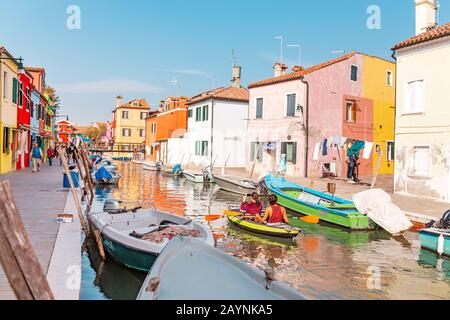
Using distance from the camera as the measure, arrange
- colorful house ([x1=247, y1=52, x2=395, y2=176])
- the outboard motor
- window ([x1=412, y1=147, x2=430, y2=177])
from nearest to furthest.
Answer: the outboard motor < window ([x1=412, y1=147, x2=430, y2=177]) < colorful house ([x1=247, y1=52, x2=395, y2=176])

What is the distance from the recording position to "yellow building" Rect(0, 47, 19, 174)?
22250 mm

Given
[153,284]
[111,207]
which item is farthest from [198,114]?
[153,284]

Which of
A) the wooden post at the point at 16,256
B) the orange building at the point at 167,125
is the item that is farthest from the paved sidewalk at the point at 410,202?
the orange building at the point at 167,125

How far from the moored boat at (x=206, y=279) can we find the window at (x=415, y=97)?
1649 cm

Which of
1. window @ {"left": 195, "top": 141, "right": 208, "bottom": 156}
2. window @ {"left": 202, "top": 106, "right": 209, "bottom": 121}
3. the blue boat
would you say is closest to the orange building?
window @ {"left": 195, "top": 141, "right": 208, "bottom": 156}

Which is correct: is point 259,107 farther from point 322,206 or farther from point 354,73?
point 322,206

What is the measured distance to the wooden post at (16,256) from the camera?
314 centimetres

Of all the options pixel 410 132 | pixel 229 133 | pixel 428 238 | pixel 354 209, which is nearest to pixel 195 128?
pixel 229 133

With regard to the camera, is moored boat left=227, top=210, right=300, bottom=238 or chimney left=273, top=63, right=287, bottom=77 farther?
chimney left=273, top=63, right=287, bottom=77

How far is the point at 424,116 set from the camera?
18141 millimetres

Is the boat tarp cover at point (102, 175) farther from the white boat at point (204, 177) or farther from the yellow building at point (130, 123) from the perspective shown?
the yellow building at point (130, 123)

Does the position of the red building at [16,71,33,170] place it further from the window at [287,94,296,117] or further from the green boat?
the window at [287,94,296,117]

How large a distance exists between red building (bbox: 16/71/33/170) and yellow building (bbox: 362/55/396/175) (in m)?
24.7

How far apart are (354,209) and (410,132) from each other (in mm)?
6690
